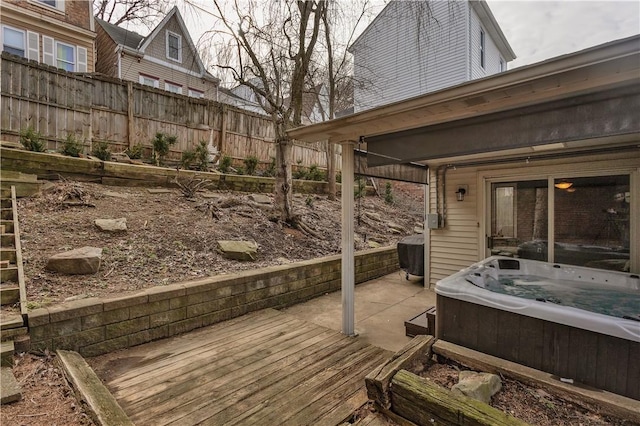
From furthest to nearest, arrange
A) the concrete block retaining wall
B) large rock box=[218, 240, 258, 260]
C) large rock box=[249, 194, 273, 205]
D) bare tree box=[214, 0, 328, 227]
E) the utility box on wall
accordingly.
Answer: large rock box=[249, 194, 273, 205] < the utility box on wall < bare tree box=[214, 0, 328, 227] < large rock box=[218, 240, 258, 260] < the concrete block retaining wall

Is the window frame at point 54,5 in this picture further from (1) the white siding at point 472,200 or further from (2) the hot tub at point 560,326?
(2) the hot tub at point 560,326

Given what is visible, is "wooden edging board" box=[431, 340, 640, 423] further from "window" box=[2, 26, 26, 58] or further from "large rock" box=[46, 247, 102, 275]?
"window" box=[2, 26, 26, 58]

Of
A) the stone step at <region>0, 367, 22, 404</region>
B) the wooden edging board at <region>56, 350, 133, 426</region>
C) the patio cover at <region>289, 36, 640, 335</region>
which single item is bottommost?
the wooden edging board at <region>56, 350, 133, 426</region>

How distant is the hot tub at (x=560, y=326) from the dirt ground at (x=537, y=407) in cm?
24

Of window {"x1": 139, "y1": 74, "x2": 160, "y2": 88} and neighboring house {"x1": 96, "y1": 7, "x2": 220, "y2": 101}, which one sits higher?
neighboring house {"x1": 96, "y1": 7, "x2": 220, "y2": 101}

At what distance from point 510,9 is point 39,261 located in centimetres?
901

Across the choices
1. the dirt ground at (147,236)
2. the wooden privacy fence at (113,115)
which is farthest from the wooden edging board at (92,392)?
the wooden privacy fence at (113,115)

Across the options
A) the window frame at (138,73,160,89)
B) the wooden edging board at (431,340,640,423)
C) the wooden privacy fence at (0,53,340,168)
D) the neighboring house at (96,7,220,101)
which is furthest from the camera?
the window frame at (138,73,160,89)

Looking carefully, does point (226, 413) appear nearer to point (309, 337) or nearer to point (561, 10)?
point (309, 337)

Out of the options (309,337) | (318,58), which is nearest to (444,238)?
(309,337)

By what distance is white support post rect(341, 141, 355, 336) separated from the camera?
11.4 ft

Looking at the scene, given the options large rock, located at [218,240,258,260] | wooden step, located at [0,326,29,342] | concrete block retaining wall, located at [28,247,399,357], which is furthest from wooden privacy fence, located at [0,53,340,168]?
wooden step, located at [0,326,29,342]

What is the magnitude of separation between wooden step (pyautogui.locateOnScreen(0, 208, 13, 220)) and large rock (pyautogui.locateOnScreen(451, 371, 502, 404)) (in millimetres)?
5032

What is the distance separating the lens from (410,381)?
6.85 ft
